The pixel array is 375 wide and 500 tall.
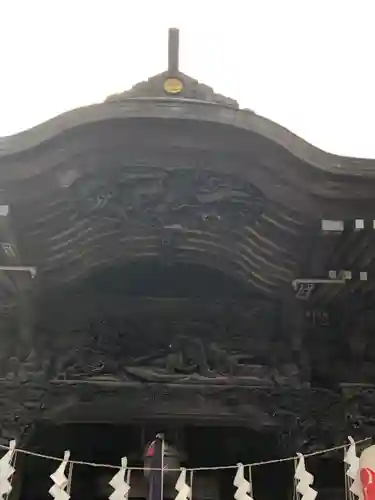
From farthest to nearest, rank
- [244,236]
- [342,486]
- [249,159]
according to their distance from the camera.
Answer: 1. [342,486]
2. [244,236]
3. [249,159]

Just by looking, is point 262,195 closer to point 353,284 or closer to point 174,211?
point 174,211

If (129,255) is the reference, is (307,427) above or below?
below

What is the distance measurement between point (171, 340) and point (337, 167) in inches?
52.3

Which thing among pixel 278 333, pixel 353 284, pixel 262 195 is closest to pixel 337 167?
pixel 262 195

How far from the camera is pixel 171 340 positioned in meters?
3.80

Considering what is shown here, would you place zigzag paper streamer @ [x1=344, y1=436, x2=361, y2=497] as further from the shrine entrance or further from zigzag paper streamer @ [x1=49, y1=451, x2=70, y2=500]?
zigzag paper streamer @ [x1=49, y1=451, x2=70, y2=500]

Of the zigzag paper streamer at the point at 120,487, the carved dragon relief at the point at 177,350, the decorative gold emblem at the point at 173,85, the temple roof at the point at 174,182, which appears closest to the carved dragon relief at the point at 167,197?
the temple roof at the point at 174,182

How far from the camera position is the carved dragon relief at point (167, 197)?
3195 mm

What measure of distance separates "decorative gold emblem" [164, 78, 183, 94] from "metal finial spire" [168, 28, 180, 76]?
1.5 inches

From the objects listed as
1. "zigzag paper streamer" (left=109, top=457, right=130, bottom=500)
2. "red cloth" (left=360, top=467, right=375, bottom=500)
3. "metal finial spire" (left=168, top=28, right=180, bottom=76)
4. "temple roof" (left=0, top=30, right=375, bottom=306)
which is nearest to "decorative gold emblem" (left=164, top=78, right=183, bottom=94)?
"metal finial spire" (left=168, top=28, right=180, bottom=76)

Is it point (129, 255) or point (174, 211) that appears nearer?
point (174, 211)

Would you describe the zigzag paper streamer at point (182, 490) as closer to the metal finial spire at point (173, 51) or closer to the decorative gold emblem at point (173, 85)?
the decorative gold emblem at point (173, 85)

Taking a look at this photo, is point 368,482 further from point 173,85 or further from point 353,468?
point 173,85

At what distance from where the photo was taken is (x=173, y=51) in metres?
3.79
